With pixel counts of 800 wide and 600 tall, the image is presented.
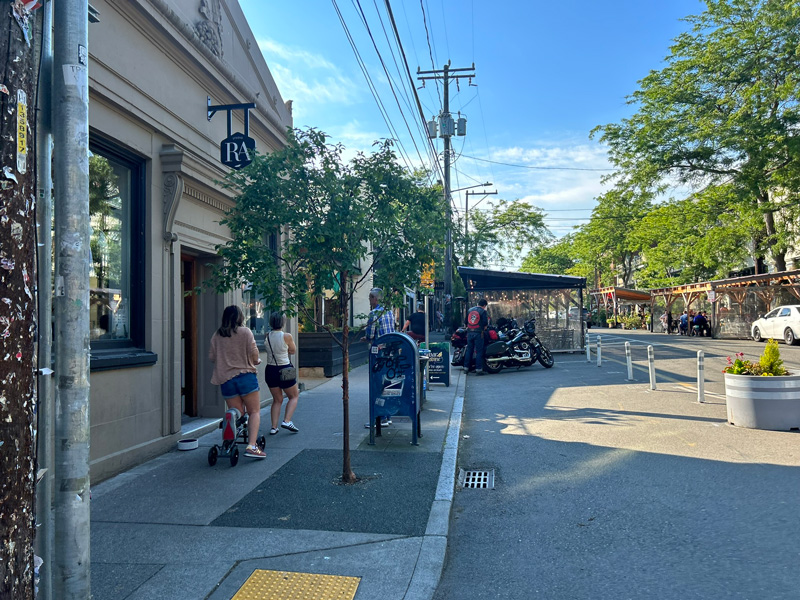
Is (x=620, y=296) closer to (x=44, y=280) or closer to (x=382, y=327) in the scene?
(x=382, y=327)

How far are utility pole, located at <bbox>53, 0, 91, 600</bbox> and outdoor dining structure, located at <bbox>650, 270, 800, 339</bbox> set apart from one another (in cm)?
2899

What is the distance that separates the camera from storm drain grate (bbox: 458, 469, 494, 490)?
5969mm

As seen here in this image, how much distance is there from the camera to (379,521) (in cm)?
467

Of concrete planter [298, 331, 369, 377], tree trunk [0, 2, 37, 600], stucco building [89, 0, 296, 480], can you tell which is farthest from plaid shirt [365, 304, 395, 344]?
tree trunk [0, 2, 37, 600]

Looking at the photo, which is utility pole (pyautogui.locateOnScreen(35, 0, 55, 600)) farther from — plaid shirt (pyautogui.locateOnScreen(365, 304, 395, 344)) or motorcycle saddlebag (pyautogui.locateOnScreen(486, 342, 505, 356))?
motorcycle saddlebag (pyautogui.locateOnScreen(486, 342, 505, 356))

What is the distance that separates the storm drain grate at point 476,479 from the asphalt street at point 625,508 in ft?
0.35

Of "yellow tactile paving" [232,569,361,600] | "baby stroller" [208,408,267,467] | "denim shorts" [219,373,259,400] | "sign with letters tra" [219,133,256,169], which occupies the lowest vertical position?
"yellow tactile paving" [232,569,361,600]

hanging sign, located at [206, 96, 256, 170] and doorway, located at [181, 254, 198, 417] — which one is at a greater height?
hanging sign, located at [206, 96, 256, 170]

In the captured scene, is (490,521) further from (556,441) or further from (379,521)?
(556,441)

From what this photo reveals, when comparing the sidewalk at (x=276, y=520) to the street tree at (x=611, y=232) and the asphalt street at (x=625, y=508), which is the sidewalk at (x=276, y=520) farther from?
the street tree at (x=611, y=232)

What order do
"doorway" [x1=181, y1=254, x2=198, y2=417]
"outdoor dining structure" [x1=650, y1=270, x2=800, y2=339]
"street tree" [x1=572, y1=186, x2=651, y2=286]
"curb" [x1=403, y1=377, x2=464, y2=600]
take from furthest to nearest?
"street tree" [x1=572, y1=186, x2=651, y2=286] < "outdoor dining structure" [x1=650, y1=270, x2=800, y2=339] < "doorway" [x1=181, y1=254, x2=198, y2=417] < "curb" [x1=403, y1=377, x2=464, y2=600]

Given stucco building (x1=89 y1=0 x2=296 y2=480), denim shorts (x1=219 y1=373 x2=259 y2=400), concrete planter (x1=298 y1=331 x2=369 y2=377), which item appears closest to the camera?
stucco building (x1=89 y1=0 x2=296 y2=480)

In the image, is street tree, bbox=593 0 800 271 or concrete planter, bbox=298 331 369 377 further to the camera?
street tree, bbox=593 0 800 271

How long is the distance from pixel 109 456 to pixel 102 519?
51.4 inches
